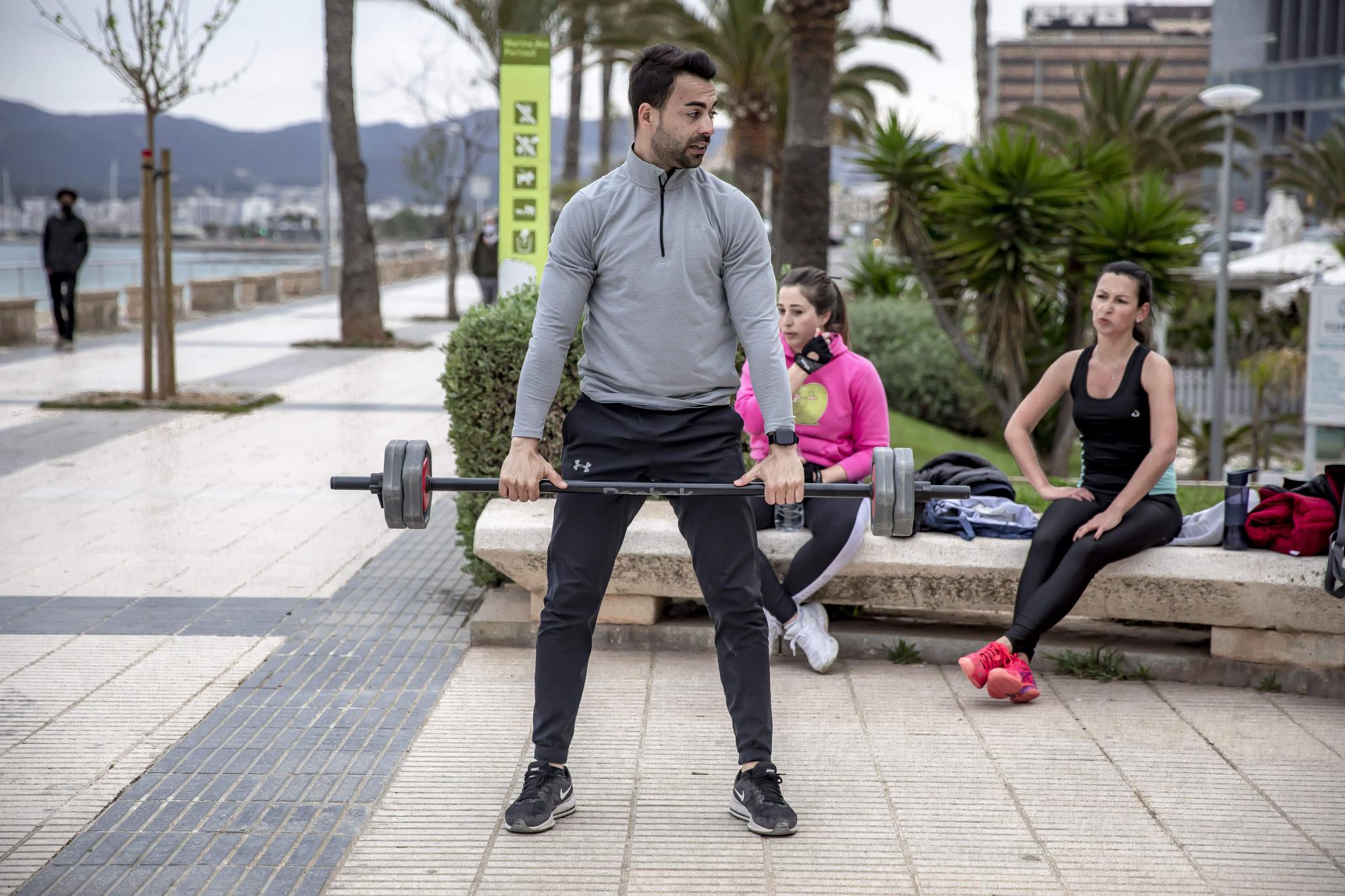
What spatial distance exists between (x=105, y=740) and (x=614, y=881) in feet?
6.01

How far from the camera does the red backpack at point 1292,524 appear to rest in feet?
15.1

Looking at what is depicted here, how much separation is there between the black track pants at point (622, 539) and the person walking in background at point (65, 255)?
1503 centimetres

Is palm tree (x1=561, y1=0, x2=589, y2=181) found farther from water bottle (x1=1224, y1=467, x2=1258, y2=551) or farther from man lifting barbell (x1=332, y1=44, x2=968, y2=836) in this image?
man lifting barbell (x1=332, y1=44, x2=968, y2=836)

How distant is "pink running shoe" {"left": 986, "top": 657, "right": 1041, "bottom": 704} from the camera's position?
4.43 metres

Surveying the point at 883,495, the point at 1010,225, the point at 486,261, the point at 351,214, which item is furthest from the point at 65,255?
the point at 883,495

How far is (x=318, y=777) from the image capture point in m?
3.82

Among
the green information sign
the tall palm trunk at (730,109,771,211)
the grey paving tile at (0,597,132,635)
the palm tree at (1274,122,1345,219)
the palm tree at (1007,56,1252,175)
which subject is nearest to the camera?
the grey paving tile at (0,597,132,635)

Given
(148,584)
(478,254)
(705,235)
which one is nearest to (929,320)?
(478,254)

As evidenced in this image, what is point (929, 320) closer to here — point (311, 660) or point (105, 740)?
point (311, 660)

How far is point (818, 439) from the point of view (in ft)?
16.2

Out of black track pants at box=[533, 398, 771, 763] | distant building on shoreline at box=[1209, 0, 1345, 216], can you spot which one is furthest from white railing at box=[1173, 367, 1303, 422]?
distant building on shoreline at box=[1209, 0, 1345, 216]

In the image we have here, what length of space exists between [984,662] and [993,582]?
0.42 m

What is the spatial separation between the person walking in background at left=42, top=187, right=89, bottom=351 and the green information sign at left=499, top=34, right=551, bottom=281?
8556 mm

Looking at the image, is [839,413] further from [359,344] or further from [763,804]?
[359,344]
